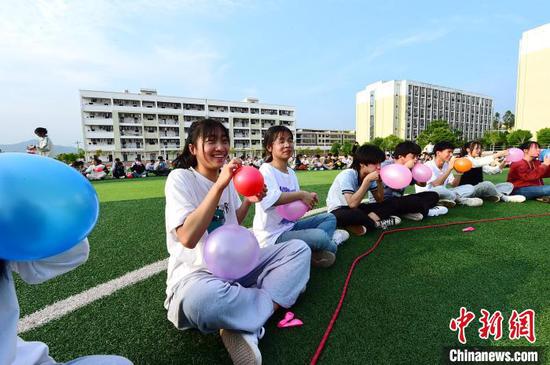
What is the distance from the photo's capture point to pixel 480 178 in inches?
226

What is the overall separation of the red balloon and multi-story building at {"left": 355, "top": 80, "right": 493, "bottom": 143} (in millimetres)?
75604

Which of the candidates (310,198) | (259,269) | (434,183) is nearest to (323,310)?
(259,269)

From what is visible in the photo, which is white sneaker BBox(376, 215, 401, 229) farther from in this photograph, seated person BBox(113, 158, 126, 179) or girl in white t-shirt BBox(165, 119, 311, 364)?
seated person BBox(113, 158, 126, 179)

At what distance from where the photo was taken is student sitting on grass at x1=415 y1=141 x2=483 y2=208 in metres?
4.86

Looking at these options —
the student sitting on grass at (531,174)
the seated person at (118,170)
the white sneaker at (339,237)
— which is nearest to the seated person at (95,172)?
the seated person at (118,170)

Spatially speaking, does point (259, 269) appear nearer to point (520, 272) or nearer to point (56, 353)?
point (56, 353)

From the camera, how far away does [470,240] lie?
11.0 ft

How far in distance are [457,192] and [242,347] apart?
5.33 metres

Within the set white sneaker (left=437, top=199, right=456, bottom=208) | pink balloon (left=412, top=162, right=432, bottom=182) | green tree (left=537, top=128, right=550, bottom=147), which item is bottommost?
white sneaker (left=437, top=199, right=456, bottom=208)

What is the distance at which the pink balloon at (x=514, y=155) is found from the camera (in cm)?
528

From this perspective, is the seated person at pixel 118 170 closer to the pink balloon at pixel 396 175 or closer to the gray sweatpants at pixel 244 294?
the pink balloon at pixel 396 175

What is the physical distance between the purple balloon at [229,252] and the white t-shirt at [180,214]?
0.11 meters

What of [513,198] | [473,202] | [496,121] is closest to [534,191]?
[513,198]

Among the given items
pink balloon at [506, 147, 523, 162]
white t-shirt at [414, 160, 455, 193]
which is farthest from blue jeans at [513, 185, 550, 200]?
white t-shirt at [414, 160, 455, 193]
